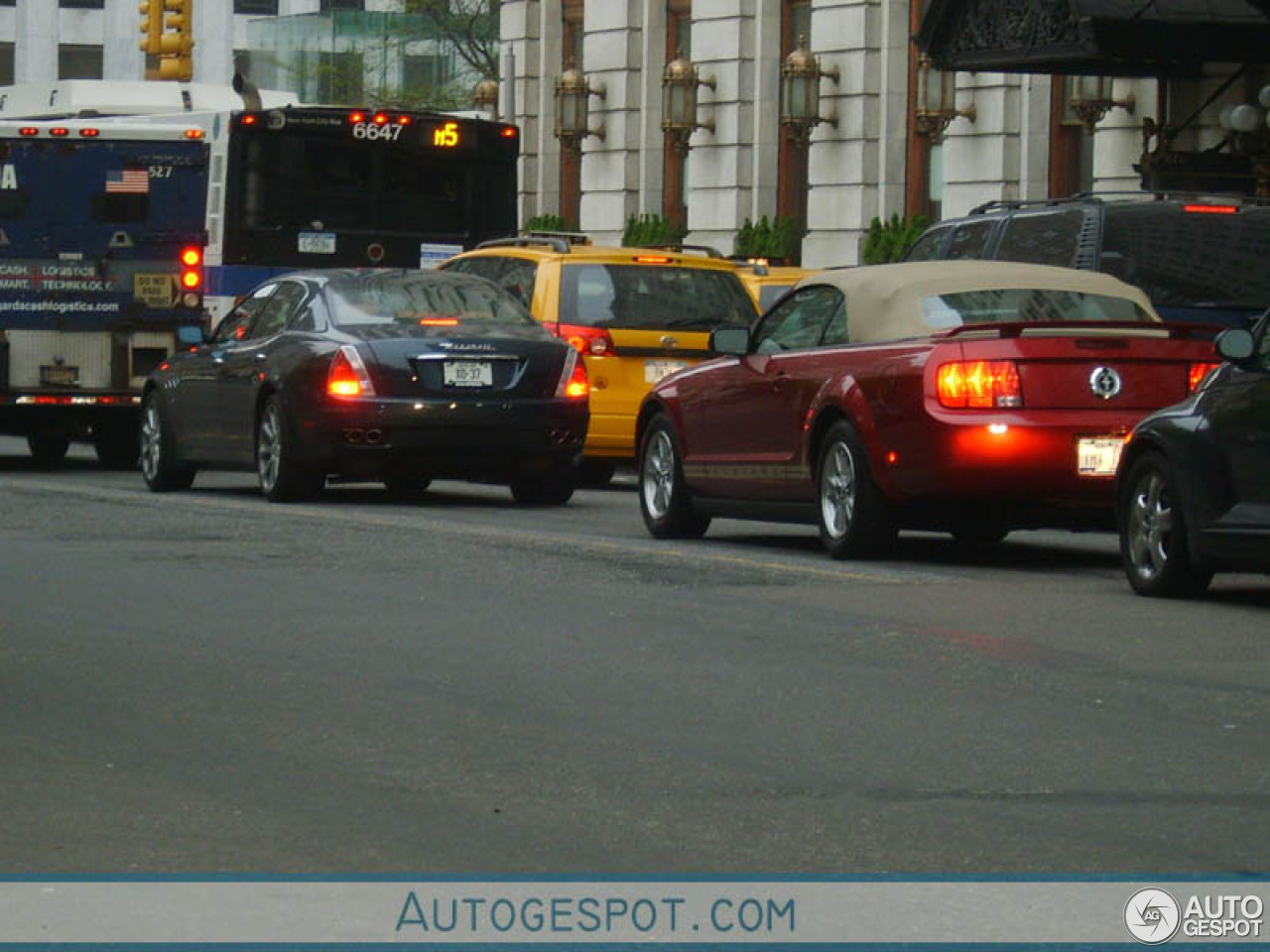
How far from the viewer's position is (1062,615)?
12211mm

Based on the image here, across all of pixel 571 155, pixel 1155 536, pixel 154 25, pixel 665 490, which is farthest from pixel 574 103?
pixel 1155 536

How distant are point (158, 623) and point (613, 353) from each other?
10270 millimetres

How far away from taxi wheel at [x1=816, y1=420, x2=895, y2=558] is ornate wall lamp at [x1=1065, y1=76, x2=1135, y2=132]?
836 inches

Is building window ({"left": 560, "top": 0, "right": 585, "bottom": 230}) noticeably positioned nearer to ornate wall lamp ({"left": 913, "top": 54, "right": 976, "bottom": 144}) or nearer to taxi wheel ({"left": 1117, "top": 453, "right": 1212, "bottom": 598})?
ornate wall lamp ({"left": 913, "top": 54, "right": 976, "bottom": 144})

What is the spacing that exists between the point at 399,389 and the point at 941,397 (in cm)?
576

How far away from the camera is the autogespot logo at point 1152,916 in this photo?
6.19m

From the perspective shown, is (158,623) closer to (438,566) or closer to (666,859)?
(438,566)

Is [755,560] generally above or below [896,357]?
below

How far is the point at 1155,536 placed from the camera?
13.1 meters

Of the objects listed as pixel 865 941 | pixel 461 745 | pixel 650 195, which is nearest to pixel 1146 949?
pixel 865 941

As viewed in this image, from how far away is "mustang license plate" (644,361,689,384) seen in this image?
21938mm

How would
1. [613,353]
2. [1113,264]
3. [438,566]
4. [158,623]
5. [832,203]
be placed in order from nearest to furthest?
[158,623], [438,566], [1113,264], [613,353], [832,203]

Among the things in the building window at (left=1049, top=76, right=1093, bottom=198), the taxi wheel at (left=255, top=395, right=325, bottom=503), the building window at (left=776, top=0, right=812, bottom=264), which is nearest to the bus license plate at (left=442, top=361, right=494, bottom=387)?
the taxi wheel at (left=255, top=395, right=325, bottom=503)

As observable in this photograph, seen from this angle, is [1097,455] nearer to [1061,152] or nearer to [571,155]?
[1061,152]
